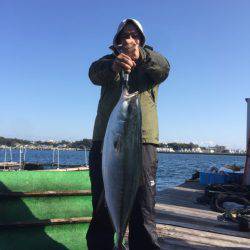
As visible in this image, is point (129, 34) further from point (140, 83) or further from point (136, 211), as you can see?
point (136, 211)

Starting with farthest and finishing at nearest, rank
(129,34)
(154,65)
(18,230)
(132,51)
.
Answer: (18,230)
(129,34)
(154,65)
(132,51)

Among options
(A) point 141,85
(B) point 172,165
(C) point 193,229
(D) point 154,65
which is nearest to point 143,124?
(A) point 141,85

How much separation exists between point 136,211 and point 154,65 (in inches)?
53.4

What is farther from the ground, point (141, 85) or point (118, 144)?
point (141, 85)

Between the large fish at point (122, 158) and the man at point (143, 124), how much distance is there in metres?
0.56

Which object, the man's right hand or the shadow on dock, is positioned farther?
the shadow on dock

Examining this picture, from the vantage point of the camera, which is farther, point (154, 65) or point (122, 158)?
point (154, 65)

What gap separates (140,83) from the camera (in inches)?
165

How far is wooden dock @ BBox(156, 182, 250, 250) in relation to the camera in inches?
264

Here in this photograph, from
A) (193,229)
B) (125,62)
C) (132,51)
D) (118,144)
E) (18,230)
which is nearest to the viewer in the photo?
(118,144)

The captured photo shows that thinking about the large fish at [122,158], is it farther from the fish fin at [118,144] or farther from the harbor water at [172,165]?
the harbor water at [172,165]

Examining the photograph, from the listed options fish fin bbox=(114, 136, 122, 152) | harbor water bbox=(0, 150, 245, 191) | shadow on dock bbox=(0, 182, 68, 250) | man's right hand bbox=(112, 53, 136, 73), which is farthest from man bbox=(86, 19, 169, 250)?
harbor water bbox=(0, 150, 245, 191)

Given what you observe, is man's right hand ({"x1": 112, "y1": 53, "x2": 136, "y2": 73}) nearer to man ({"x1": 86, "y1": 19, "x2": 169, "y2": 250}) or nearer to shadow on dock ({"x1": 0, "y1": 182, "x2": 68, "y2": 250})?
man ({"x1": 86, "y1": 19, "x2": 169, "y2": 250})

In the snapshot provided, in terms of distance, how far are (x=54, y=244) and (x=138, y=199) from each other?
5.46 feet
